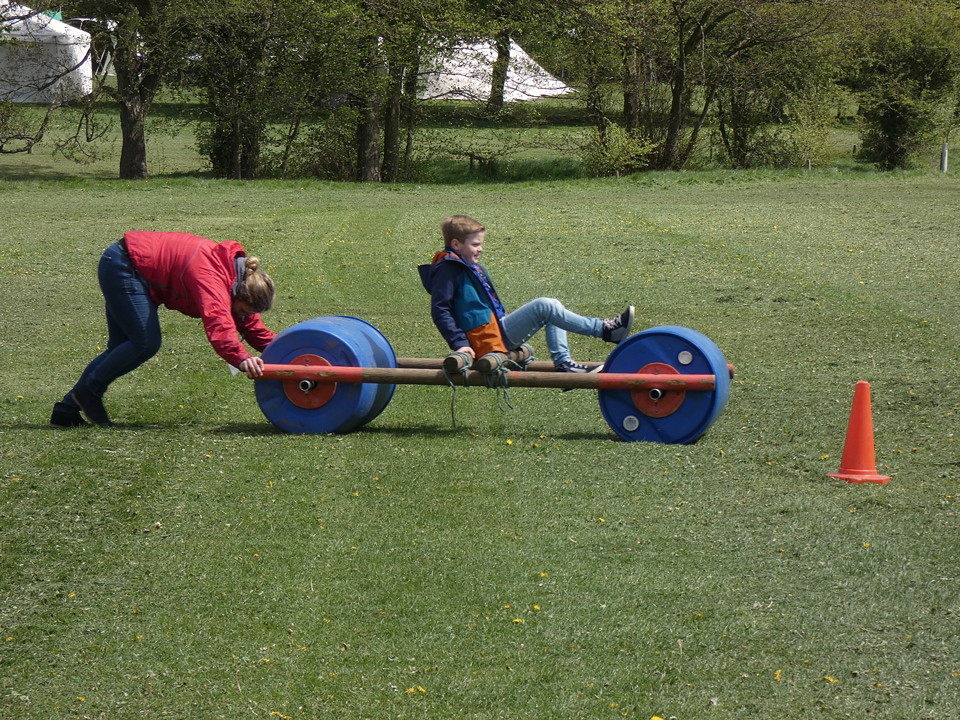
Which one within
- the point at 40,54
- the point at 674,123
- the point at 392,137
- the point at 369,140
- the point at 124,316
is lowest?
the point at 124,316

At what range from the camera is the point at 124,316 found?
7766mm

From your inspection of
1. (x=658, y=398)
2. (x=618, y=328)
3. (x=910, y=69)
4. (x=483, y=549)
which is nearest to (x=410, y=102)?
(x=910, y=69)

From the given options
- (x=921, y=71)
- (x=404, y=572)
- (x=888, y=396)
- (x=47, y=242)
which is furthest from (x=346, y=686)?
(x=921, y=71)

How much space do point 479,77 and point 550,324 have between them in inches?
1079

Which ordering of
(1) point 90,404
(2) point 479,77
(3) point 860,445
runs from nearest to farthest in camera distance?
(3) point 860,445
(1) point 90,404
(2) point 479,77

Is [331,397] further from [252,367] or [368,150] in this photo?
[368,150]

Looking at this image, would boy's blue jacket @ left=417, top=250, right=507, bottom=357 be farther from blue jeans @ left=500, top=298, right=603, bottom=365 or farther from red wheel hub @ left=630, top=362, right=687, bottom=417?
red wheel hub @ left=630, top=362, right=687, bottom=417

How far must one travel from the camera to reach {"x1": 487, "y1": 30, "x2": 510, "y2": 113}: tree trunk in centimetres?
3484

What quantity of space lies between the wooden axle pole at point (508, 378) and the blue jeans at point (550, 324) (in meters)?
0.40

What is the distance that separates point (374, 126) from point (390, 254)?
15665mm

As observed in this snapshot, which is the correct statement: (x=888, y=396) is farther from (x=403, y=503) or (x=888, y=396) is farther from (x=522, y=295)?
(x=522, y=295)

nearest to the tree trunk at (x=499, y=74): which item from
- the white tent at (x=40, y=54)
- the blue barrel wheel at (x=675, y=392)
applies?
the white tent at (x=40, y=54)

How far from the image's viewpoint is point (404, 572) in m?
5.76

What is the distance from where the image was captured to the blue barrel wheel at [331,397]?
26.2 ft
